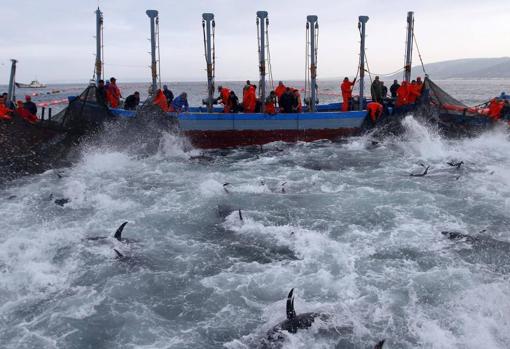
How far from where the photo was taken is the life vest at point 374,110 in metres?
18.8

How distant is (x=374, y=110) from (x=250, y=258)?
12.4 meters

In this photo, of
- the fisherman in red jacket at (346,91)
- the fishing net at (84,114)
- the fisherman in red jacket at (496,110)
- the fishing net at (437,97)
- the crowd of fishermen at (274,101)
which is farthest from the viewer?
the fisherman in red jacket at (346,91)

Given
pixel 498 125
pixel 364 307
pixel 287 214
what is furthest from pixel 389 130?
pixel 364 307

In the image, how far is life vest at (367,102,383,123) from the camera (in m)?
18.8

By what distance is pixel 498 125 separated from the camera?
1897 cm

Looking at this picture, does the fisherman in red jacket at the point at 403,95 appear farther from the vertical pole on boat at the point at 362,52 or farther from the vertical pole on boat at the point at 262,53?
the vertical pole on boat at the point at 262,53

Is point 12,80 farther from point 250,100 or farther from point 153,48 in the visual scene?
point 250,100

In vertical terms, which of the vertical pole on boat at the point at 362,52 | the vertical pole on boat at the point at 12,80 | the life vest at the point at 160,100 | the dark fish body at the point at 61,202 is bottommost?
the dark fish body at the point at 61,202

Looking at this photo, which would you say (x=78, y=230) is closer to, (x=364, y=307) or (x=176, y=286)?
(x=176, y=286)

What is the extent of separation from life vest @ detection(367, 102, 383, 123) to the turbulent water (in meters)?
4.55

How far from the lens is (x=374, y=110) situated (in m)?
18.8

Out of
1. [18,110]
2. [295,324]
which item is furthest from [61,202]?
[295,324]

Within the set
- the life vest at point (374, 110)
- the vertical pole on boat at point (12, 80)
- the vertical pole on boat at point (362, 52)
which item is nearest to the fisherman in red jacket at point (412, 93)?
the life vest at point (374, 110)

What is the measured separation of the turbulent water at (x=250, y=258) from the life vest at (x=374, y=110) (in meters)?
4.55
